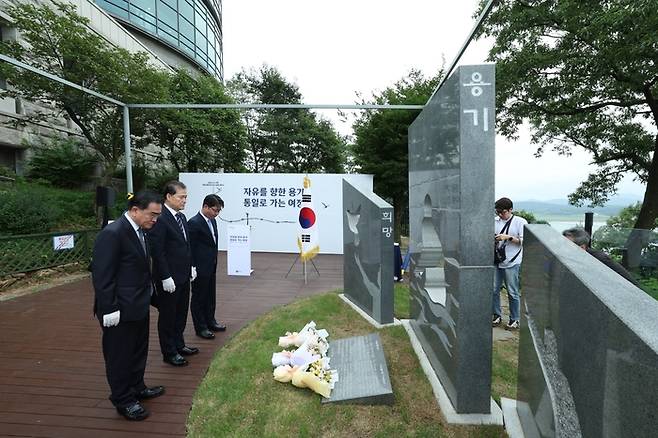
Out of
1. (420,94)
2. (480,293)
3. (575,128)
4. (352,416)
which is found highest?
(420,94)

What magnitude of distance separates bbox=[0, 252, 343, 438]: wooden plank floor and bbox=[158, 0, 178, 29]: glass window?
1795 cm

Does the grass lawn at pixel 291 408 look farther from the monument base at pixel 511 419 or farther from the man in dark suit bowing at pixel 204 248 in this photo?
the man in dark suit bowing at pixel 204 248

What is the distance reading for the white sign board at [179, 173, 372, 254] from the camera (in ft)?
35.5

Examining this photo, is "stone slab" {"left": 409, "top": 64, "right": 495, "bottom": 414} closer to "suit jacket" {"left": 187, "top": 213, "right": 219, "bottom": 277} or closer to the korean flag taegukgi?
"suit jacket" {"left": 187, "top": 213, "right": 219, "bottom": 277}

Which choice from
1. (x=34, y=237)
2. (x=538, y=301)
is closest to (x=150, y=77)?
(x=34, y=237)

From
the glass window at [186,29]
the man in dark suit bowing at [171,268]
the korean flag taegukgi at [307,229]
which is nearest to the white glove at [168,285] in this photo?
the man in dark suit bowing at [171,268]

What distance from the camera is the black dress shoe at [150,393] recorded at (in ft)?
10.5

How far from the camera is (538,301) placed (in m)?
2.20

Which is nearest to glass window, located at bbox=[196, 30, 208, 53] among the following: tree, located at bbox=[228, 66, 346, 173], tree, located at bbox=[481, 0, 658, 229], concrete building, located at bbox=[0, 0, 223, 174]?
concrete building, located at bbox=[0, 0, 223, 174]

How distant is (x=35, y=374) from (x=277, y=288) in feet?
13.3

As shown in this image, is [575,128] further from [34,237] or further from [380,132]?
[34,237]

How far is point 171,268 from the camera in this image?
3756 millimetres

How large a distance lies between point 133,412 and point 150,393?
32 cm

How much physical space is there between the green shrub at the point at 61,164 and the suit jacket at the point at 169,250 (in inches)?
446
